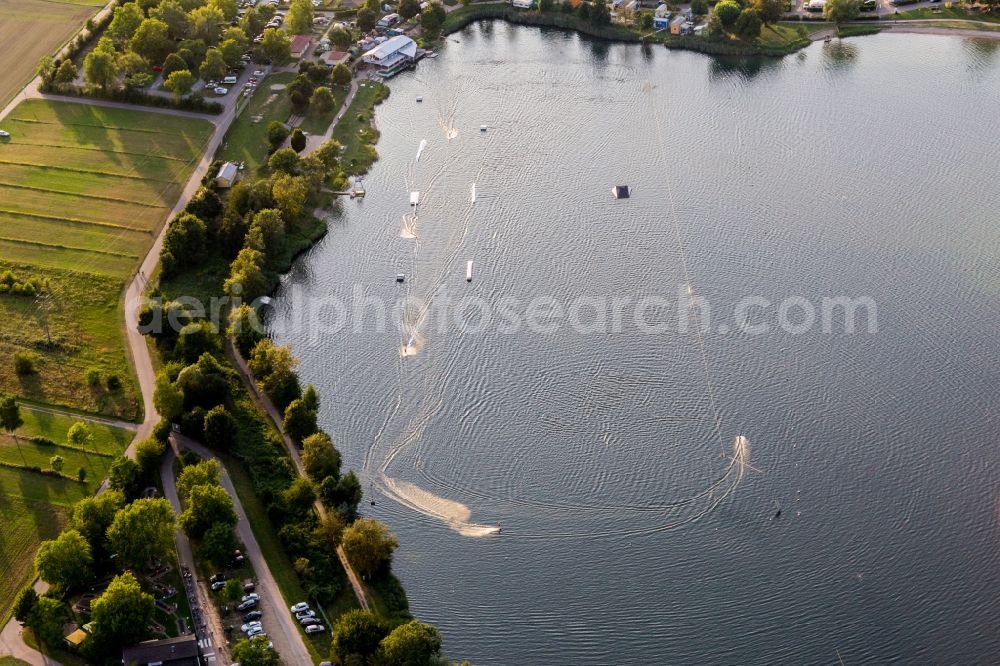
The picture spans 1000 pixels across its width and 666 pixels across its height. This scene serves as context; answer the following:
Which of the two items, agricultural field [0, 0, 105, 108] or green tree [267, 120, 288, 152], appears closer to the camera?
green tree [267, 120, 288, 152]

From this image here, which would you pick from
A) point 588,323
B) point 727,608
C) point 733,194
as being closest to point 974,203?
Result: point 733,194

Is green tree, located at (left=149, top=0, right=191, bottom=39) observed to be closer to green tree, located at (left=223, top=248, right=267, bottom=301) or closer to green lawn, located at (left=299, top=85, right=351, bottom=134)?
green lawn, located at (left=299, top=85, right=351, bottom=134)

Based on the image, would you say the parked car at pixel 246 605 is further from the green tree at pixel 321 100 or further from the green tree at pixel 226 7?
the green tree at pixel 226 7

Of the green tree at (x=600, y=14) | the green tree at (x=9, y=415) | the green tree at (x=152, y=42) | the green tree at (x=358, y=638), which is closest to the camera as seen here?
the green tree at (x=358, y=638)

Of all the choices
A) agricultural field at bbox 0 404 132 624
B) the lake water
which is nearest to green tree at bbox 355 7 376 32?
the lake water

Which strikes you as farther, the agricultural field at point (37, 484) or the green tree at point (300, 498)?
the green tree at point (300, 498)

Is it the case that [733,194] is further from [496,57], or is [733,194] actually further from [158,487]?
[158,487]

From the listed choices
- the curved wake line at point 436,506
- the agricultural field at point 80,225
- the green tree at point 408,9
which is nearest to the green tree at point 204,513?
the curved wake line at point 436,506
